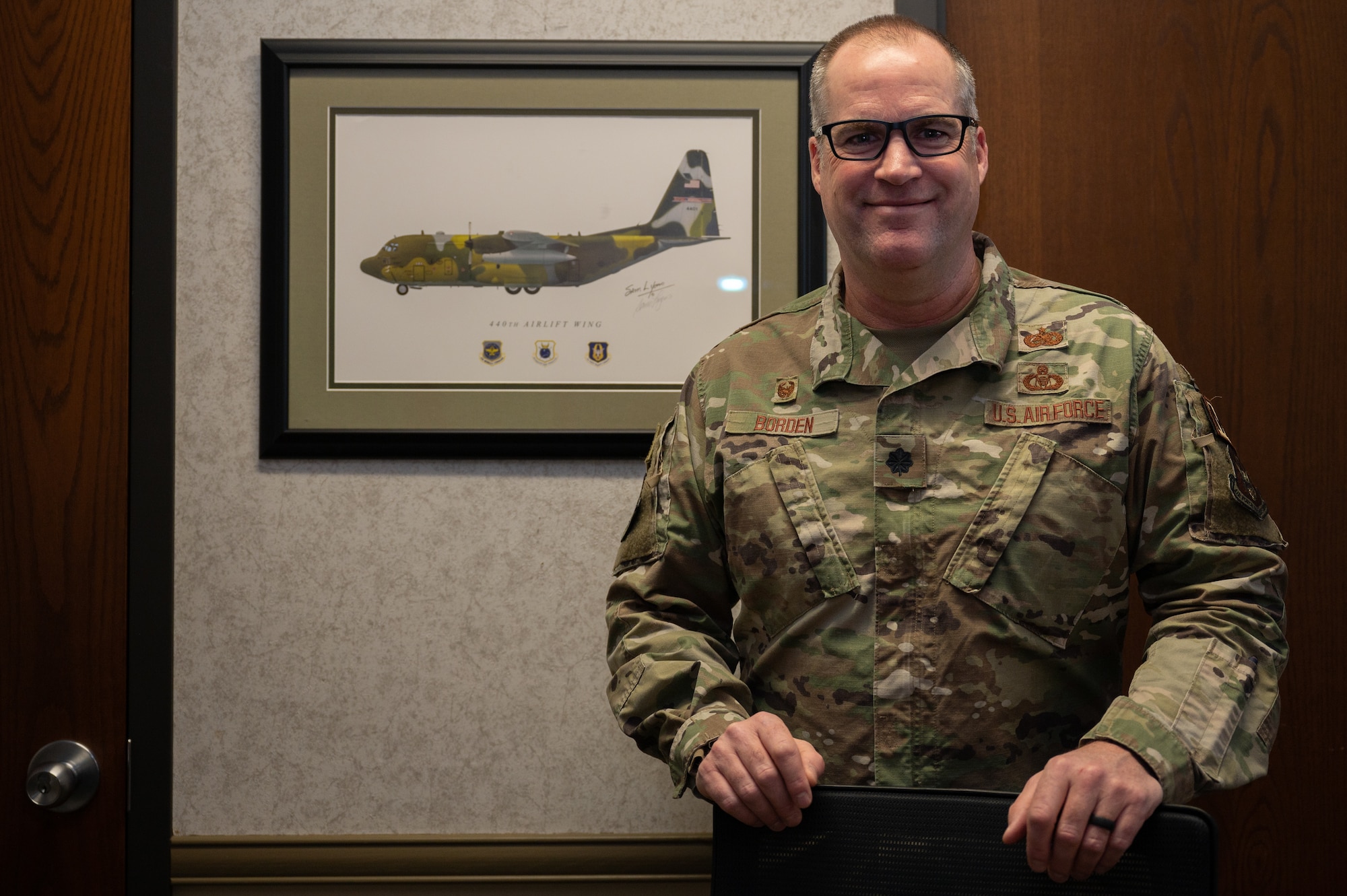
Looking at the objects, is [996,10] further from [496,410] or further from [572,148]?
[496,410]

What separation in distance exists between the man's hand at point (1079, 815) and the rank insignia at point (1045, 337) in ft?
1.47

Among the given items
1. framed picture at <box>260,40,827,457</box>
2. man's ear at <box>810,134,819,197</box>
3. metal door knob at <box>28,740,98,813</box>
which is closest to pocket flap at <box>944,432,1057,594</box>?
man's ear at <box>810,134,819,197</box>

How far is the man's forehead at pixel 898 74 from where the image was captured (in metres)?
0.99

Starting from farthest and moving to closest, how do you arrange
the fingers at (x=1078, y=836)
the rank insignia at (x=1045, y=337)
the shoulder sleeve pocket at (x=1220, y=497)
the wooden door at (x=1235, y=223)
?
the wooden door at (x=1235, y=223) < the rank insignia at (x=1045, y=337) < the shoulder sleeve pocket at (x=1220, y=497) < the fingers at (x=1078, y=836)

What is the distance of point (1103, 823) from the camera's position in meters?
0.73

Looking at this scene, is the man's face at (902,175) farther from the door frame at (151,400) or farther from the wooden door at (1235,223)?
the door frame at (151,400)

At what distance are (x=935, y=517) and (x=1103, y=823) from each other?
1.12 feet

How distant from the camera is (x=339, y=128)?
1451 millimetres

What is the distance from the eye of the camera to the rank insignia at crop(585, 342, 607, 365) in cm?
A: 146

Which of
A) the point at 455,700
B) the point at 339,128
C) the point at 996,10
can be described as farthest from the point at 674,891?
the point at 996,10

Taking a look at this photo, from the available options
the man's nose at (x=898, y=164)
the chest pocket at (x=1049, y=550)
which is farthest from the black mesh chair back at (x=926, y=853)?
the man's nose at (x=898, y=164)

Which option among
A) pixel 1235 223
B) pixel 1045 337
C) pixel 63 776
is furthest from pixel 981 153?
pixel 63 776

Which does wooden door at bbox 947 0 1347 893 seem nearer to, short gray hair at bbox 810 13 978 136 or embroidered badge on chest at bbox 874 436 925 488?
short gray hair at bbox 810 13 978 136

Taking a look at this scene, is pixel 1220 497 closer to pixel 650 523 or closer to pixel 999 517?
pixel 999 517
